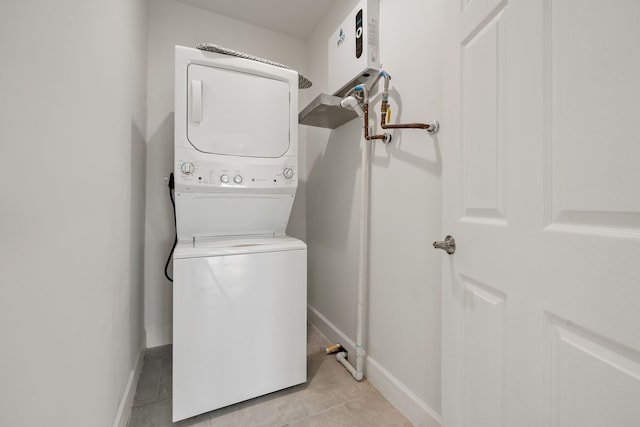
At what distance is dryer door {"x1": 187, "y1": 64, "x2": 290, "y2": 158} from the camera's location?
56.4 inches

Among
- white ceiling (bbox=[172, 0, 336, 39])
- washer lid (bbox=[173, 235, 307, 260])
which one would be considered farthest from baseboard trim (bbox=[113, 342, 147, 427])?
white ceiling (bbox=[172, 0, 336, 39])

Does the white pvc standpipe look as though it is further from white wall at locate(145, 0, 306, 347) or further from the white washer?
white wall at locate(145, 0, 306, 347)

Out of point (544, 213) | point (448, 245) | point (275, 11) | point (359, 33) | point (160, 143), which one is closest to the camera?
point (544, 213)

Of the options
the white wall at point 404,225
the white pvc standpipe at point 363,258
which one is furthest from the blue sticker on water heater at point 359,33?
the white pvc standpipe at point 363,258

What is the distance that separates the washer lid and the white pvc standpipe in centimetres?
40

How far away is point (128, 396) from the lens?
140cm

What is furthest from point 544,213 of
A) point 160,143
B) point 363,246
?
point 160,143

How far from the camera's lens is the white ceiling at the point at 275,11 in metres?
2.14

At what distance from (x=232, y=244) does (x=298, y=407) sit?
957mm

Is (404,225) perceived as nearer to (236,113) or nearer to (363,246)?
(363,246)

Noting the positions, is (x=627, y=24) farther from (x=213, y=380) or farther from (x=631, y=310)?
(x=213, y=380)

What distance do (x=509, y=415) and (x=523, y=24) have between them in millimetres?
1086

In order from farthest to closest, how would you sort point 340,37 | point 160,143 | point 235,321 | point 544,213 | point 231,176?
point 160,143 → point 340,37 → point 231,176 → point 235,321 → point 544,213

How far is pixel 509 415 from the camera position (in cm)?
76
